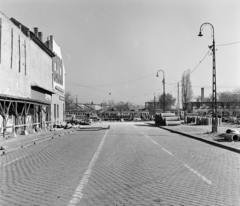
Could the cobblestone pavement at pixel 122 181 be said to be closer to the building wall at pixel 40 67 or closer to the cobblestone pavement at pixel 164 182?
the cobblestone pavement at pixel 164 182

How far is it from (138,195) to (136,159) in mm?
4939

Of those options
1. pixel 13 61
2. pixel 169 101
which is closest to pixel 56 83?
pixel 13 61

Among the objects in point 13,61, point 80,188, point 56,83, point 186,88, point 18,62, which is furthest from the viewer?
point 186,88

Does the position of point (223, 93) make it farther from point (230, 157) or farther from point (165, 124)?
point (230, 157)

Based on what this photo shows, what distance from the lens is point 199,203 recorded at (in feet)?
18.1

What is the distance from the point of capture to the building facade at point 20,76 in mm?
22938

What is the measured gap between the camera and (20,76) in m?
27.8

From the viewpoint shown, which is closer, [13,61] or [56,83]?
[13,61]

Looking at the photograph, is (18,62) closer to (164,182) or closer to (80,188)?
(80,188)

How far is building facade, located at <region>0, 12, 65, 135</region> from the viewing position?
22938 millimetres

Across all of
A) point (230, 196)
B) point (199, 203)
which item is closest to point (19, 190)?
point (199, 203)

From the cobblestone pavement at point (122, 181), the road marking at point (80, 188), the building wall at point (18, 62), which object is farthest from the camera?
the building wall at point (18, 62)

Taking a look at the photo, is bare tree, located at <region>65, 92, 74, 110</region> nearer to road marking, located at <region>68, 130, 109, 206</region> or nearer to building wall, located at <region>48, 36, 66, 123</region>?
building wall, located at <region>48, 36, 66, 123</region>

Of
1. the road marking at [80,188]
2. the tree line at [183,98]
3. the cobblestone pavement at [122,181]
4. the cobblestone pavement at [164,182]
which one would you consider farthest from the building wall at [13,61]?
the tree line at [183,98]
